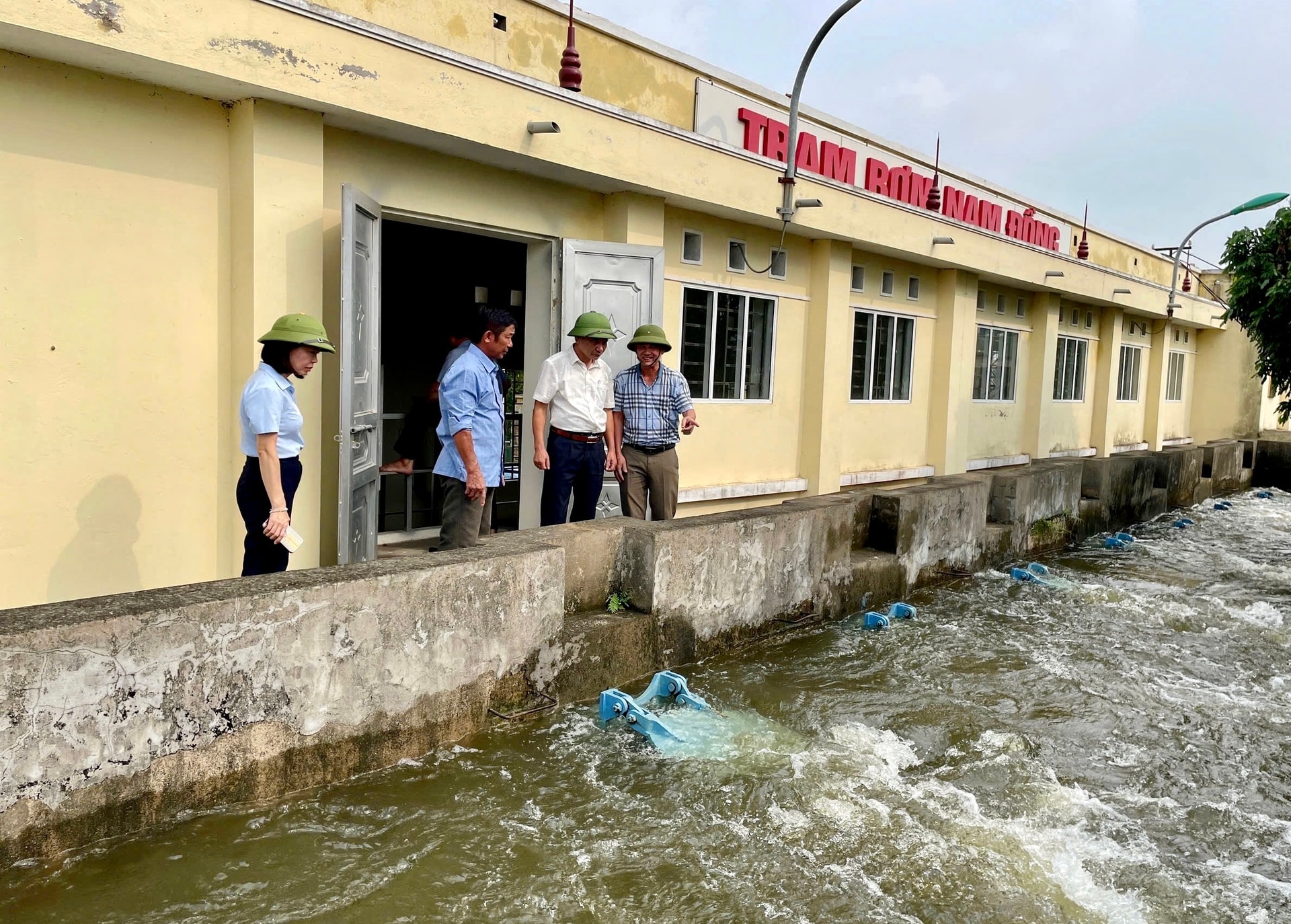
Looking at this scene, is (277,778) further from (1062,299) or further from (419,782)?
(1062,299)

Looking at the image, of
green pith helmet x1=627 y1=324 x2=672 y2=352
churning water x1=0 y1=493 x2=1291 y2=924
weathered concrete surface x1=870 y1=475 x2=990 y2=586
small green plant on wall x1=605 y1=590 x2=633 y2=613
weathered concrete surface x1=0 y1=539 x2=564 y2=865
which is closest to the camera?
weathered concrete surface x1=0 y1=539 x2=564 y2=865

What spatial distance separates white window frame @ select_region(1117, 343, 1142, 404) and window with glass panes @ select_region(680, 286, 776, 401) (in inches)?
450

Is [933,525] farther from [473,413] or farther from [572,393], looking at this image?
[473,413]

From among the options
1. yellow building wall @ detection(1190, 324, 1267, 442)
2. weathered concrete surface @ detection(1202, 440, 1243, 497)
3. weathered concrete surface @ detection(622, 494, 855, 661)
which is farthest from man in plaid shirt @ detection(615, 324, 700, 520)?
yellow building wall @ detection(1190, 324, 1267, 442)

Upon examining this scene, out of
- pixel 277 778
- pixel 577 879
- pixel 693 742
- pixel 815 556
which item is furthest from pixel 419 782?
pixel 815 556

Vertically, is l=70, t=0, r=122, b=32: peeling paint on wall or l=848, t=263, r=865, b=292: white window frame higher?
l=70, t=0, r=122, b=32: peeling paint on wall

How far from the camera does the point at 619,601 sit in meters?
5.83

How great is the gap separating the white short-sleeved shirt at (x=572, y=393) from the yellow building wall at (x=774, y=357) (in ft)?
7.09

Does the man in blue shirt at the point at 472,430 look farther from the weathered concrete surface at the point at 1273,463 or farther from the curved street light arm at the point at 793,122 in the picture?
the weathered concrete surface at the point at 1273,463

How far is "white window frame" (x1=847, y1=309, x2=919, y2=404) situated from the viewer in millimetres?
11016

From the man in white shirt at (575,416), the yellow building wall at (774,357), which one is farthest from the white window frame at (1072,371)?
the man in white shirt at (575,416)

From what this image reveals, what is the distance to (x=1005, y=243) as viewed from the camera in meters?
12.8

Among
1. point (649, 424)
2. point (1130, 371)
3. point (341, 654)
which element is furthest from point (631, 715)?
point (1130, 371)

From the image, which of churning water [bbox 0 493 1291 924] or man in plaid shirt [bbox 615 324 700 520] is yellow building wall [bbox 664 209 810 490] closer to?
man in plaid shirt [bbox 615 324 700 520]
